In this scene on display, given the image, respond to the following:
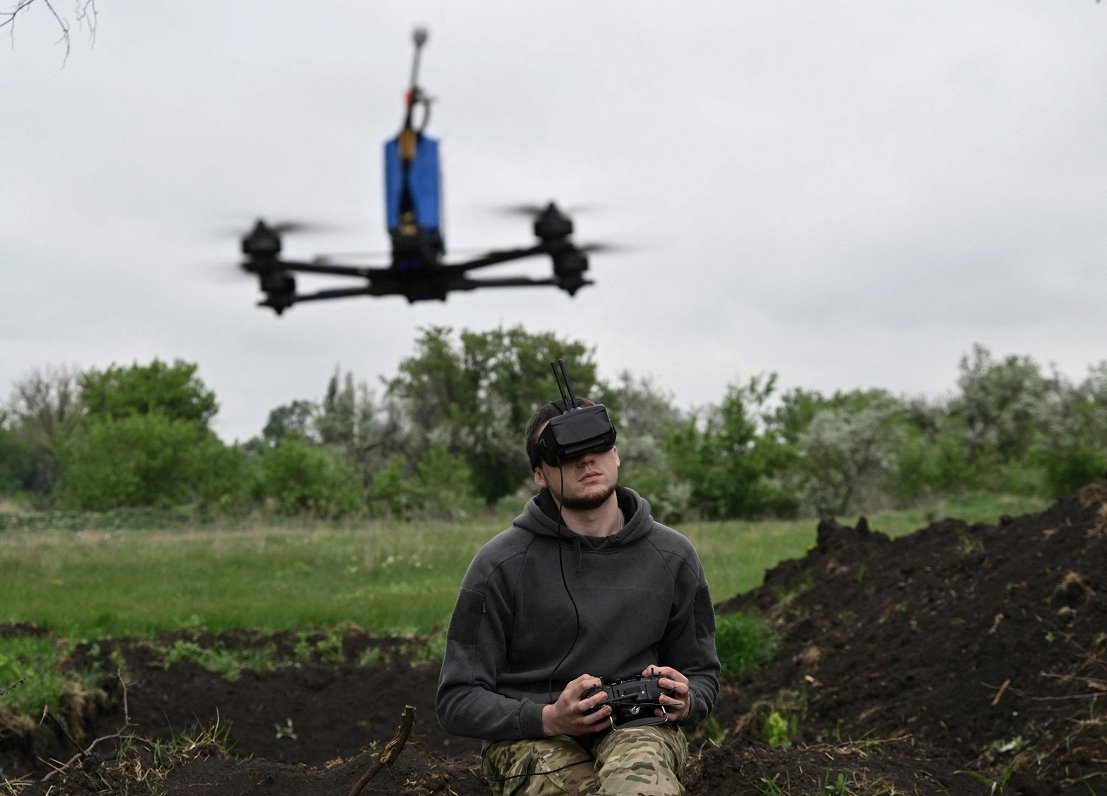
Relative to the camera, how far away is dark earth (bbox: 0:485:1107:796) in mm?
4293

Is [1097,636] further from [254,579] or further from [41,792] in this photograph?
[254,579]

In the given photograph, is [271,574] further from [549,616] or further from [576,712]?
[576,712]

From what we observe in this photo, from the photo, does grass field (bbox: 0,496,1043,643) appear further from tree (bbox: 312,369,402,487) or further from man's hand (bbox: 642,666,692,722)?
tree (bbox: 312,369,402,487)

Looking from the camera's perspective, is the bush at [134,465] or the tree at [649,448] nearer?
the tree at [649,448]

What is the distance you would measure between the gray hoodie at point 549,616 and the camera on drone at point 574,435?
0.21 metres

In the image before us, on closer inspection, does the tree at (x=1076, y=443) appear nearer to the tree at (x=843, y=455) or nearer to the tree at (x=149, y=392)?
the tree at (x=843, y=455)

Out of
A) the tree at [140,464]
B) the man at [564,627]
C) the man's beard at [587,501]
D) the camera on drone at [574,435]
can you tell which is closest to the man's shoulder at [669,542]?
the man at [564,627]

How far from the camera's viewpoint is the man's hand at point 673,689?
3.22 metres

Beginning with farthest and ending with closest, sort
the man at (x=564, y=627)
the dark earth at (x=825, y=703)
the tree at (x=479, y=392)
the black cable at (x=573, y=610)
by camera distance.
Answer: the tree at (x=479, y=392) < the dark earth at (x=825, y=703) < the black cable at (x=573, y=610) < the man at (x=564, y=627)

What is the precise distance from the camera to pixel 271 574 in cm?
1873

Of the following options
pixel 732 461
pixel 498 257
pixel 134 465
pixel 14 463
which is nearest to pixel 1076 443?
pixel 732 461

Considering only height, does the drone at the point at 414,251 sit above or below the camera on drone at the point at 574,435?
above

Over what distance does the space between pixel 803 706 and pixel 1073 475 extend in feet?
89.2

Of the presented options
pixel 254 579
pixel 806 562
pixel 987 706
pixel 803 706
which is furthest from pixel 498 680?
pixel 254 579
